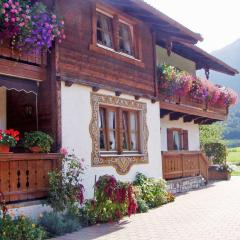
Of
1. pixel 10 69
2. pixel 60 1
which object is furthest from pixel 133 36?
pixel 10 69

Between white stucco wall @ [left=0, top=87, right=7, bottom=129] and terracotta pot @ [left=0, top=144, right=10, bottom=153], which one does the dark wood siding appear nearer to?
white stucco wall @ [left=0, top=87, right=7, bottom=129]

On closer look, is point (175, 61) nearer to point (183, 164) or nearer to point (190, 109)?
point (190, 109)

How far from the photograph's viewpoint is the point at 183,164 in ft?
58.1

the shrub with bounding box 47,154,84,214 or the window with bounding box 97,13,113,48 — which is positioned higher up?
the window with bounding box 97,13,113,48

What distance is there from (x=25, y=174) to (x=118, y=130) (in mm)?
4316

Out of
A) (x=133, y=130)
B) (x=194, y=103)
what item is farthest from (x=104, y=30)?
(x=194, y=103)

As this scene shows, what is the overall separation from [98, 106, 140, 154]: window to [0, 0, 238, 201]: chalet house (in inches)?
1.1

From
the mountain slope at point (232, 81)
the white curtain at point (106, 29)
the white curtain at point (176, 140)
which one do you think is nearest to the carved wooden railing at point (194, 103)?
the white curtain at point (176, 140)

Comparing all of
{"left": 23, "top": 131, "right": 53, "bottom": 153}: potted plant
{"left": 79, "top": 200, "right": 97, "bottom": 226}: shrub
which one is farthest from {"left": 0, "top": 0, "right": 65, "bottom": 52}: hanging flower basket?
{"left": 79, "top": 200, "right": 97, "bottom": 226}: shrub

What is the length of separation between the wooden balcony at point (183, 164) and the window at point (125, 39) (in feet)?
13.0

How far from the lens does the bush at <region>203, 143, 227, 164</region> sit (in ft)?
85.0

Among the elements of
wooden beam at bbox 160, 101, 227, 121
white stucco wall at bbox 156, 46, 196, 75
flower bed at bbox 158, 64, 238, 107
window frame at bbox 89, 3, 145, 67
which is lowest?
wooden beam at bbox 160, 101, 227, 121

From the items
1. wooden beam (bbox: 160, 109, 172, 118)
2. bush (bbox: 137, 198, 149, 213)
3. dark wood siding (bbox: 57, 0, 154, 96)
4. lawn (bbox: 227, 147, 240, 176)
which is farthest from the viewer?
lawn (bbox: 227, 147, 240, 176)

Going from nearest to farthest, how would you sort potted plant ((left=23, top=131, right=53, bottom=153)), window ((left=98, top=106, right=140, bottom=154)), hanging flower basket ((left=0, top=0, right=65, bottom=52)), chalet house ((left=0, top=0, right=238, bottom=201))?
hanging flower basket ((left=0, top=0, right=65, bottom=52)) < potted plant ((left=23, top=131, right=53, bottom=153)) < chalet house ((left=0, top=0, right=238, bottom=201)) < window ((left=98, top=106, right=140, bottom=154))
